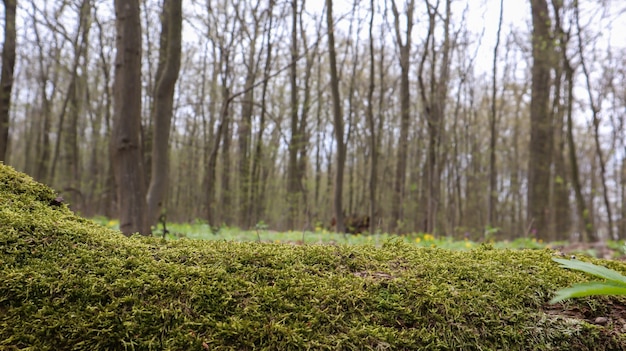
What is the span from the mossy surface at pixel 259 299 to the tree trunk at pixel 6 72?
8.83 metres

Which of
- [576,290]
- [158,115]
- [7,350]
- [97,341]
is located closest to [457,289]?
[576,290]

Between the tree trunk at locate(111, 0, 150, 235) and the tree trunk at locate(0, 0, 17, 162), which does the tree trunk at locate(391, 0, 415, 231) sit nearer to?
the tree trunk at locate(111, 0, 150, 235)

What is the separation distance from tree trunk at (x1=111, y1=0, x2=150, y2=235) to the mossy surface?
2914mm

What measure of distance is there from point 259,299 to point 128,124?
3.83 meters

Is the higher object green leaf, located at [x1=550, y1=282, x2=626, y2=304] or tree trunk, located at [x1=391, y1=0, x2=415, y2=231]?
tree trunk, located at [x1=391, y1=0, x2=415, y2=231]

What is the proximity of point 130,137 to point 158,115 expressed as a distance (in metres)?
1.31

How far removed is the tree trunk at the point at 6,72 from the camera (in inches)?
328

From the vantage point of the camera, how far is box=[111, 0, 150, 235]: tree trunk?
4.34m

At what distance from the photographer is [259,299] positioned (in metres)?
1.23

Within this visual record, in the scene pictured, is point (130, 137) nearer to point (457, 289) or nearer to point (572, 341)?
point (457, 289)

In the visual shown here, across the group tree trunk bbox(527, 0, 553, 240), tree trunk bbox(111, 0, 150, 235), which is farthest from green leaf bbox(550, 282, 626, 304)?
tree trunk bbox(527, 0, 553, 240)

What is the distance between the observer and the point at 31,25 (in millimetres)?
15117

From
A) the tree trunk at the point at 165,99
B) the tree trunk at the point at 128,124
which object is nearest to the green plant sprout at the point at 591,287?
the tree trunk at the point at 128,124

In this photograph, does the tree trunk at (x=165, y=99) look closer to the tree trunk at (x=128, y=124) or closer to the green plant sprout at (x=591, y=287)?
the tree trunk at (x=128, y=124)
